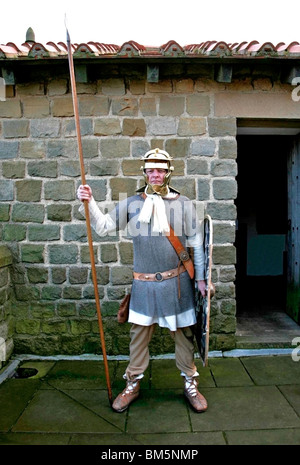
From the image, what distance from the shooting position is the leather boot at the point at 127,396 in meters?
3.19

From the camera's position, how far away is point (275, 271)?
7613mm

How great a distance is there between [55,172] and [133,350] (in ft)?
6.41

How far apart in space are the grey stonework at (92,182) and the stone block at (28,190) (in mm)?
10

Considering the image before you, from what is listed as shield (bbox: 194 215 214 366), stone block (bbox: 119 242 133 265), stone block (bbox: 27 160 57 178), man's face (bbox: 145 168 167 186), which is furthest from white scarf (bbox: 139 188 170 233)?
stone block (bbox: 27 160 57 178)

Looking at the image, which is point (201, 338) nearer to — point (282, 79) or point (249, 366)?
point (249, 366)

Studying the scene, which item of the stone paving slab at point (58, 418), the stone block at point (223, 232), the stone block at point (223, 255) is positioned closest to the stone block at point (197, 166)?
the stone block at point (223, 232)

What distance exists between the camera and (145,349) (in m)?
3.29

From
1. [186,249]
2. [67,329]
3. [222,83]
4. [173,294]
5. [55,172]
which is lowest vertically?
[67,329]

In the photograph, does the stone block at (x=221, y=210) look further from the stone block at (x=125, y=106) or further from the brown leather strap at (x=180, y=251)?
the stone block at (x=125, y=106)

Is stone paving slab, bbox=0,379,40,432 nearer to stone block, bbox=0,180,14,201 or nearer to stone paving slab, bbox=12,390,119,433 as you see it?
stone paving slab, bbox=12,390,119,433

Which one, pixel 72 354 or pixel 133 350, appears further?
pixel 72 354

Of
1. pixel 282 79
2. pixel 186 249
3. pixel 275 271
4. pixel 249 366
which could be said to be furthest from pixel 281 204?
pixel 186 249

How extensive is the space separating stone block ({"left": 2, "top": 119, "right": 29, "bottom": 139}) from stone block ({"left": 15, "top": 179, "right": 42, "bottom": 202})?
47cm

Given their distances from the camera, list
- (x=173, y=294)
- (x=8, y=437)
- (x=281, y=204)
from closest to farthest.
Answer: (x=8, y=437), (x=173, y=294), (x=281, y=204)
